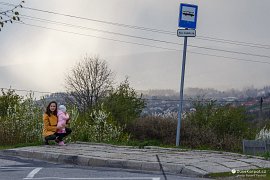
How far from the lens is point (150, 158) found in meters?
10.8

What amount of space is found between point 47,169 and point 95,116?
29.7 ft

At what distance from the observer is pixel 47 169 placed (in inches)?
398

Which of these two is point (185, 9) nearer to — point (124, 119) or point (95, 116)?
point (95, 116)

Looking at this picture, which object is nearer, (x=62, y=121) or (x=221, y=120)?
(x=62, y=121)

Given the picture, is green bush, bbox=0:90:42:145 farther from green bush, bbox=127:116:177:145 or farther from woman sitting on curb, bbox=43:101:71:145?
green bush, bbox=127:116:177:145

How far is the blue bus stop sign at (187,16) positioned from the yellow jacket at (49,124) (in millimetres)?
4528

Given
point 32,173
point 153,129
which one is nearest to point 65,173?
point 32,173

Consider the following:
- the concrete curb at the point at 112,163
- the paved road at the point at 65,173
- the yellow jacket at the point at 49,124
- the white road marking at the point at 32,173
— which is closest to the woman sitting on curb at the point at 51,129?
the yellow jacket at the point at 49,124

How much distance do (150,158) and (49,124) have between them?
4.86 m

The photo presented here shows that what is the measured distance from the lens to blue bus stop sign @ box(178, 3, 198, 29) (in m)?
13.5

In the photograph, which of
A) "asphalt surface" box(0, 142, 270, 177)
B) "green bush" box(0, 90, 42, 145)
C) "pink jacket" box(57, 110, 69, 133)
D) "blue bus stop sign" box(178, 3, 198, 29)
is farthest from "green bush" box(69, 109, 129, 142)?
"blue bus stop sign" box(178, 3, 198, 29)

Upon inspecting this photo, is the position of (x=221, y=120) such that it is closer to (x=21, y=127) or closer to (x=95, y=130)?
(x=95, y=130)

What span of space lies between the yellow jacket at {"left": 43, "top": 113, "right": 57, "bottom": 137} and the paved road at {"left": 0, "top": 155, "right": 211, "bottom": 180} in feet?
11.0

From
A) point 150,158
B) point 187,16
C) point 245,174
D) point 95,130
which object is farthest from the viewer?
point 95,130
